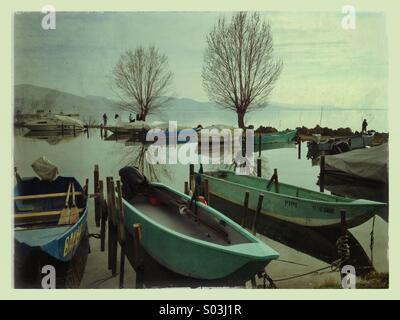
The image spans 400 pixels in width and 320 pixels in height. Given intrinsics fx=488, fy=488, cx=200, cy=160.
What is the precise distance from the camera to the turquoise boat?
16.3ft

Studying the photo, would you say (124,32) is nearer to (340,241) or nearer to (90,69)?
(90,69)

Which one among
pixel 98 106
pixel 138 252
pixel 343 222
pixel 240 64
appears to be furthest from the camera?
pixel 240 64

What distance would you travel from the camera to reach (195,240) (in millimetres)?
4754

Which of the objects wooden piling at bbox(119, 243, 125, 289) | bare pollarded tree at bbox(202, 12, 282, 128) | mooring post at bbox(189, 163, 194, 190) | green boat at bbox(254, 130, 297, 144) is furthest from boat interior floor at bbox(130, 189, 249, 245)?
bare pollarded tree at bbox(202, 12, 282, 128)

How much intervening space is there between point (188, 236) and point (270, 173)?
48.9 inches

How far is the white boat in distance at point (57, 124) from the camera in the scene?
5.34m

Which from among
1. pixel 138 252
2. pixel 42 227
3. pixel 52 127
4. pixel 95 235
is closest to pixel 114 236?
pixel 95 235

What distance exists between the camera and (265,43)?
544 cm

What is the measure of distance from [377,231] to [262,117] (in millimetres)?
1806

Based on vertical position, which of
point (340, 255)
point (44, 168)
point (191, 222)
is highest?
point (44, 168)

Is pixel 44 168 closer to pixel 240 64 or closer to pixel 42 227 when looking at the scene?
pixel 42 227

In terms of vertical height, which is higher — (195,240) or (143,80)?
(143,80)
